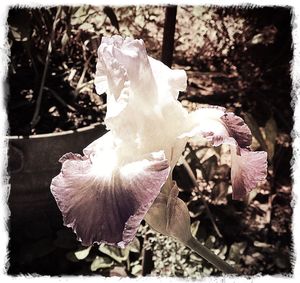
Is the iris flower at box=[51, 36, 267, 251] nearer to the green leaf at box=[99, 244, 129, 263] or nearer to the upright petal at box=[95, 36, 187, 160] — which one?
the upright petal at box=[95, 36, 187, 160]

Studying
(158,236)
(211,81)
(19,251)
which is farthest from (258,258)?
(211,81)

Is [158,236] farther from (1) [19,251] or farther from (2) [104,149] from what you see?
(2) [104,149]

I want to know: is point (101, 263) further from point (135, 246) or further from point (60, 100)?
point (60, 100)

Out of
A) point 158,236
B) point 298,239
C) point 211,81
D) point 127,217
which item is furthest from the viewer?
point 211,81

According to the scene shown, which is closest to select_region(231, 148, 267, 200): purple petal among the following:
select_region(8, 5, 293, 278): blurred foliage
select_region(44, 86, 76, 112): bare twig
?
select_region(8, 5, 293, 278): blurred foliage

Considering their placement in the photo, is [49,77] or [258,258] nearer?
[258,258]

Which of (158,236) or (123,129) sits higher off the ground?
(123,129)

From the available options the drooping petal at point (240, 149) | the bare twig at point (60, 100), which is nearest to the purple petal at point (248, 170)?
the drooping petal at point (240, 149)

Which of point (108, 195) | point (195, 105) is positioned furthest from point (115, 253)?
point (108, 195)
